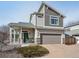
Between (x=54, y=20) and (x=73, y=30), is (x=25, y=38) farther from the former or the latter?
(x=73, y=30)

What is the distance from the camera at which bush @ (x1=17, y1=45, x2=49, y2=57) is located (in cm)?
932

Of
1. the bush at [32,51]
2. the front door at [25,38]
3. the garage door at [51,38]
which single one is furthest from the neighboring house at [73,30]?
the front door at [25,38]

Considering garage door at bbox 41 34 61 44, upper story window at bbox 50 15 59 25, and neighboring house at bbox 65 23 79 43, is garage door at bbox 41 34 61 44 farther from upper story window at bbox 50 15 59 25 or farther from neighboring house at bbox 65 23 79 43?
upper story window at bbox 50 15 59 25

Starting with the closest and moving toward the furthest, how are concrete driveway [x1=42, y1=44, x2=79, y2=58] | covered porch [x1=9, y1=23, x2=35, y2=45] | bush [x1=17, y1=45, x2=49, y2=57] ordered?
bush [x1=17, y1=45, x2=49, y2=57]
concrete driveway [x1=42, y1=44, x2=79, y2=58]
covered porch [x1=9, y1=23, x2=35, y2=45]

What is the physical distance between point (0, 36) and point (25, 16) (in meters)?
1.62

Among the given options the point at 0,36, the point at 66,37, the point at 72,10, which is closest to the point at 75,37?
the point at 66,37

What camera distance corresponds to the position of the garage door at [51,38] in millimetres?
9938

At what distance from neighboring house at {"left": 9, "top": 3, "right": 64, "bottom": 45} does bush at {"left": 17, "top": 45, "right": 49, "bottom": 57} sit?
34 centimetres

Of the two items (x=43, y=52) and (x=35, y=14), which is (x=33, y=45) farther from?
(x=35, y=14)

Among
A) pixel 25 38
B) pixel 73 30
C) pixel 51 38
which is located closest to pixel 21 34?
pixel 25 38

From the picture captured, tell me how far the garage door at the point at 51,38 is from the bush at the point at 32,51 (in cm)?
59

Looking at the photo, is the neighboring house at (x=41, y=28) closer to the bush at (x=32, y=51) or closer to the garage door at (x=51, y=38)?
the garage door at (x=51, y=38)

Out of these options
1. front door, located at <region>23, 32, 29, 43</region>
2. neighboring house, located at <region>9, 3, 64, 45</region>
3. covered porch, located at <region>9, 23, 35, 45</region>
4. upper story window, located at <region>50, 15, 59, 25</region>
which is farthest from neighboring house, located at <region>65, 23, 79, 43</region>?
front door, located at <region>23, 32, 29, 43</region>

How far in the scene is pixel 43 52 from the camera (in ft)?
30.8
